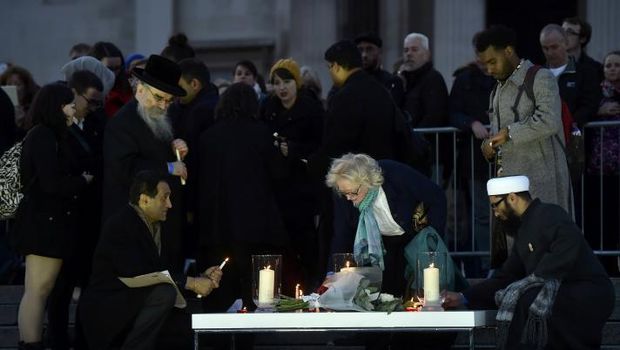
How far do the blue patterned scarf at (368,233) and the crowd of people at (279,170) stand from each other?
15 mm

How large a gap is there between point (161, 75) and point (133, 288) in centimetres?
170

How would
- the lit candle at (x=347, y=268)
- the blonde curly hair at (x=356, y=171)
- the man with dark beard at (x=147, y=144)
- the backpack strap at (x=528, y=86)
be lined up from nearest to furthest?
the lit candle at (x=347, y=268)
the blonde curly hair at (x=356, y=171)
the backpack strap at (x=528, y=86)
the man with dark beard at (x=147, y=144)

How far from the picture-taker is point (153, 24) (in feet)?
72.3

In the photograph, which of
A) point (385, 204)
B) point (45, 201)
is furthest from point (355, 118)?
point (45, 201)

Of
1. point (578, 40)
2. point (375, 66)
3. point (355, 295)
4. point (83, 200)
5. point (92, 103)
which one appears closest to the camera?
point (355, 295)

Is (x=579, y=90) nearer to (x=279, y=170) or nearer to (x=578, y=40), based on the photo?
(x=578, y=40)

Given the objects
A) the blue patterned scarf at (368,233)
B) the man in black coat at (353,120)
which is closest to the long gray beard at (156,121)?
the man in black coat at (353,120)

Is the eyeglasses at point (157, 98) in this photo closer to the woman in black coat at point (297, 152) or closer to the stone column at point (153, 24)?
the woman in black coat at point (297, 152)

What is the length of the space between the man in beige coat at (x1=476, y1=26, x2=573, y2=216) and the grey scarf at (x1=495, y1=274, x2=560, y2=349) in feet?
4.23

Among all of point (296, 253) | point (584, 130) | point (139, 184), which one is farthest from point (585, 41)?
point (139, 184)

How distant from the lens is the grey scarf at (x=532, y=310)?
12.2m

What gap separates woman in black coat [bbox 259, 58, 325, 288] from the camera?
15094 mm

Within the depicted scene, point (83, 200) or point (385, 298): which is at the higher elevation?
point (83, 200)

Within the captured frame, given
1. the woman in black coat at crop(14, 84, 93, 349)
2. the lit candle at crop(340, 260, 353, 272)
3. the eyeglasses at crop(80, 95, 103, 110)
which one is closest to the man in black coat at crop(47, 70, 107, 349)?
the eyeglasses at crop(80, 95, 103, 110)
